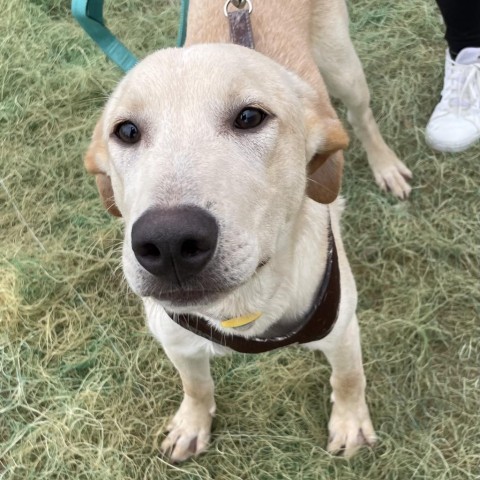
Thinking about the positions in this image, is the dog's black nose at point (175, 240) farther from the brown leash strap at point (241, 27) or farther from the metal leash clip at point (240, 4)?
the metal leash clip at point (240, 4)

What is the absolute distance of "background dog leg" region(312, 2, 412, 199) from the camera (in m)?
3.72

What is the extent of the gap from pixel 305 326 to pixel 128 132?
1.10 m

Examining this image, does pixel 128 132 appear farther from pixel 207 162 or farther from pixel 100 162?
pixel 207 162

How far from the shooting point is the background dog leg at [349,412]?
3152 mm

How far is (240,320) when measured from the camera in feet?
8.29

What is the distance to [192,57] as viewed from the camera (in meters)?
2.28

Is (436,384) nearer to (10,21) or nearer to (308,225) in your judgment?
(308,225)

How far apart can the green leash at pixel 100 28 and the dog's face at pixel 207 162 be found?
30.1 inches

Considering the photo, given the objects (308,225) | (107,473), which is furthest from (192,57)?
(107,473)

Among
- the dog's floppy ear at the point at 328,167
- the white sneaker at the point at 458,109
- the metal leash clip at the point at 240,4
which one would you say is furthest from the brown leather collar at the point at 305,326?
the white sneaker at the point at 458,109

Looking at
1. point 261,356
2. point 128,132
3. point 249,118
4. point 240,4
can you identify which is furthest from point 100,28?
point 261,356

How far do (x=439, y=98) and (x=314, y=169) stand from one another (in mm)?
2609

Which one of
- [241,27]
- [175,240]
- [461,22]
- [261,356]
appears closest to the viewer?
[175,240]

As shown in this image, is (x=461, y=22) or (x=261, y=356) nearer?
(x=261, y=356)
